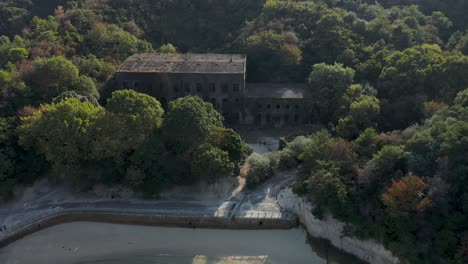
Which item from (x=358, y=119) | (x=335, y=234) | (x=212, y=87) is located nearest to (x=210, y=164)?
(x=335, y=234)

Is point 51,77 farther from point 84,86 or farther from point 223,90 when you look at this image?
point 223,90

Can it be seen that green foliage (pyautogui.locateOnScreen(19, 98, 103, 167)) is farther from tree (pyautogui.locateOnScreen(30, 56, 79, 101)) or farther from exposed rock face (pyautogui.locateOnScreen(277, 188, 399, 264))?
exposed rock face (pyautogui.locateOnScreen(277, 188, 399, 264))

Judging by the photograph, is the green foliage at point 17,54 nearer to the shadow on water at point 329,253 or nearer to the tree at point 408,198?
the shadow on water at point 329,253

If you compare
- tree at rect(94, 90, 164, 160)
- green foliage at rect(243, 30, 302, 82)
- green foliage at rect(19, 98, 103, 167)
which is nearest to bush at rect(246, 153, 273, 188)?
tree at rect(94, 90, 164, 160)

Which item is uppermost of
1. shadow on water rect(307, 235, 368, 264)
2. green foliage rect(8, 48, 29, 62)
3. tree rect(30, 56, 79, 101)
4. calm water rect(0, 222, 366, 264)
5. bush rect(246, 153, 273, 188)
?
green foliage rect(8, 48, 29, 62)

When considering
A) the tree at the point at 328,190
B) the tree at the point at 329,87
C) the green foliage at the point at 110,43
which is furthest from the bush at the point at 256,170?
the green foliage at the point at 110,43
